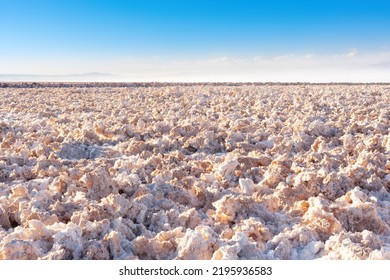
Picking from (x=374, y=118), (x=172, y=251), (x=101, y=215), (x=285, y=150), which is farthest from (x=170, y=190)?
(x=374, y=118)

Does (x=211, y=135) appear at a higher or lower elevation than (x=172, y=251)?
higher

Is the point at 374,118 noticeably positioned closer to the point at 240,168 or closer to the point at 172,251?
the point at 240,168

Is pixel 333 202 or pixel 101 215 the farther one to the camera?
pixel 333 202

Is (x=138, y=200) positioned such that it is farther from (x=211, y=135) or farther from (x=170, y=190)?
(x=211, y=135)

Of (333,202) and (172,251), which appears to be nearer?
(172,251)
